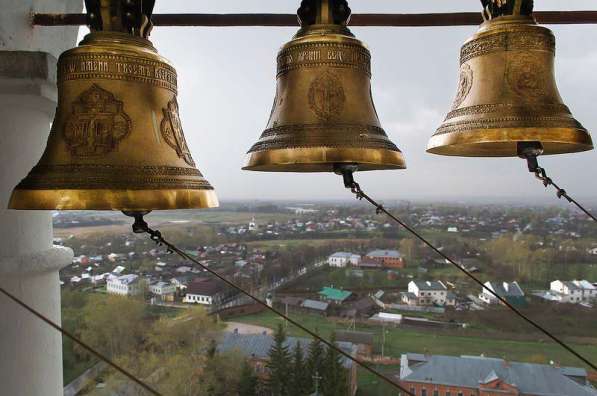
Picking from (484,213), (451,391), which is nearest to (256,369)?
(451,391)

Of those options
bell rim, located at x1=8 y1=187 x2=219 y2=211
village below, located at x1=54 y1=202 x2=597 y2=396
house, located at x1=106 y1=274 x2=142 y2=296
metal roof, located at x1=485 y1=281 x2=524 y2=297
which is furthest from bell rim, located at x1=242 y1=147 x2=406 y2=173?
metal roof, located at x1=485 y1=281 x2=524 y2=297

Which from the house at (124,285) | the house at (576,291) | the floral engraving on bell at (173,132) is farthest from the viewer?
the house at (576,291)

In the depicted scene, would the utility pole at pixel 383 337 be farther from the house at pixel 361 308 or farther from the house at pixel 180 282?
the house at pixel 180 282

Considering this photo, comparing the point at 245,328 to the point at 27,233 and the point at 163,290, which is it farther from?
the point at 27,233

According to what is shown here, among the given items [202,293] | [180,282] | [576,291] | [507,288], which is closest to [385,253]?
[507,288]

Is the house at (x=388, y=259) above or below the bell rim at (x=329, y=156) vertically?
below

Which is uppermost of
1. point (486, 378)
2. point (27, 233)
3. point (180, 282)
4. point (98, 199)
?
point (98, 199)

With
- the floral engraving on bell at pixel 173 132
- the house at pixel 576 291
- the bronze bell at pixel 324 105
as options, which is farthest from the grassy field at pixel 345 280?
the floral engraving on bell at pixel 173 132
